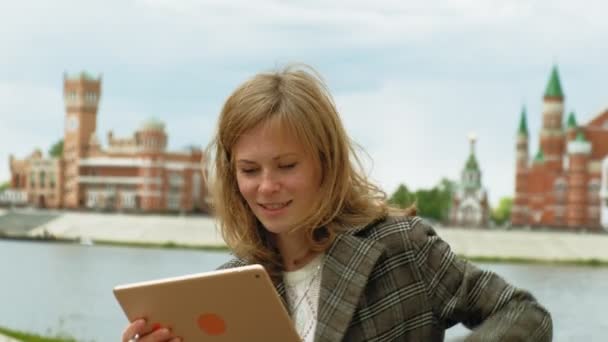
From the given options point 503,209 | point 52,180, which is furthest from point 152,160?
point 503,209

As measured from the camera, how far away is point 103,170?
34.2 meters

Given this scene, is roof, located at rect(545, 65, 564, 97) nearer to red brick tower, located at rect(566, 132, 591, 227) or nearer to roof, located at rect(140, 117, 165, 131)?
red brick tower, located at rect(566, 132, 591, 227)

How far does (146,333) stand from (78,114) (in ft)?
117

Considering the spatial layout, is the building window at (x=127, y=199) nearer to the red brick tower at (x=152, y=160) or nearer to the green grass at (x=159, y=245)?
the red brick tower at (x=152, y=160)

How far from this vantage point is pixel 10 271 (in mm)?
13164

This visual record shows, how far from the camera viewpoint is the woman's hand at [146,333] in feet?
3.02

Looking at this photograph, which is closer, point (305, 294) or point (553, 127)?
point (305, 294)

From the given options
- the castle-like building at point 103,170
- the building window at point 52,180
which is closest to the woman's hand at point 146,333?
the castle-like building at point 103,170

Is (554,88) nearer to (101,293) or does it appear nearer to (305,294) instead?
(101,293)

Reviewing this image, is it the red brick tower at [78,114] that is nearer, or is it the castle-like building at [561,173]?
the castle-like building at [561,173]

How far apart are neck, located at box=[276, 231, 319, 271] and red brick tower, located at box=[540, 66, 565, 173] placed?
29.9 m

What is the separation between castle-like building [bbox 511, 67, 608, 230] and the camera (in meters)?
27.9

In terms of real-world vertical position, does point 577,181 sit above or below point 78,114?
below

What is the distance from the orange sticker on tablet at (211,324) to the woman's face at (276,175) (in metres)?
0.12
